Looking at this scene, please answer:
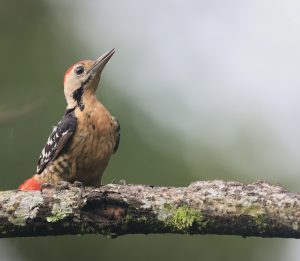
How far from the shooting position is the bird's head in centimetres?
798

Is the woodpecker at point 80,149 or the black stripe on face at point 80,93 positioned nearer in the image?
Answer: the woodpecker at point 80,149

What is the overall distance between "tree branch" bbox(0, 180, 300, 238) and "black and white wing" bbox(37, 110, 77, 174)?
2024 millimetres

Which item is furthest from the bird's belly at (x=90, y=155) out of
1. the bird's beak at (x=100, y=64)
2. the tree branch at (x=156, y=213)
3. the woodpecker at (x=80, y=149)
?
the tree branch at (x=156, y=213)

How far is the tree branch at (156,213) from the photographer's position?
503cm

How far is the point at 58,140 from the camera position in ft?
23.9

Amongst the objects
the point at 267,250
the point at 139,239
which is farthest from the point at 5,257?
the point at 267,250

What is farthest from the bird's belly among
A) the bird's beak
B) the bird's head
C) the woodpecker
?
the bird's beak

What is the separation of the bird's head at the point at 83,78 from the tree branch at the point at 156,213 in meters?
2.82

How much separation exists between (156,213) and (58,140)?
2.38 meters

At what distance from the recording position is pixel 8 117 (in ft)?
19.1

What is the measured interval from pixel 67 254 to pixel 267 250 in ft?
8.49

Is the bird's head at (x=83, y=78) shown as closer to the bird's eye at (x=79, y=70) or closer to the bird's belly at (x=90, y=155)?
the bird's eye at (x=79, y=70)

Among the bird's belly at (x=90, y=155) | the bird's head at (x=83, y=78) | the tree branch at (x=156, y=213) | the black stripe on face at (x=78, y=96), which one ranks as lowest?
the tree branch at (x=156, y=213)

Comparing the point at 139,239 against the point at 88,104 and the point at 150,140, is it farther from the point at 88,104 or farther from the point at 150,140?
the point at 88,104
